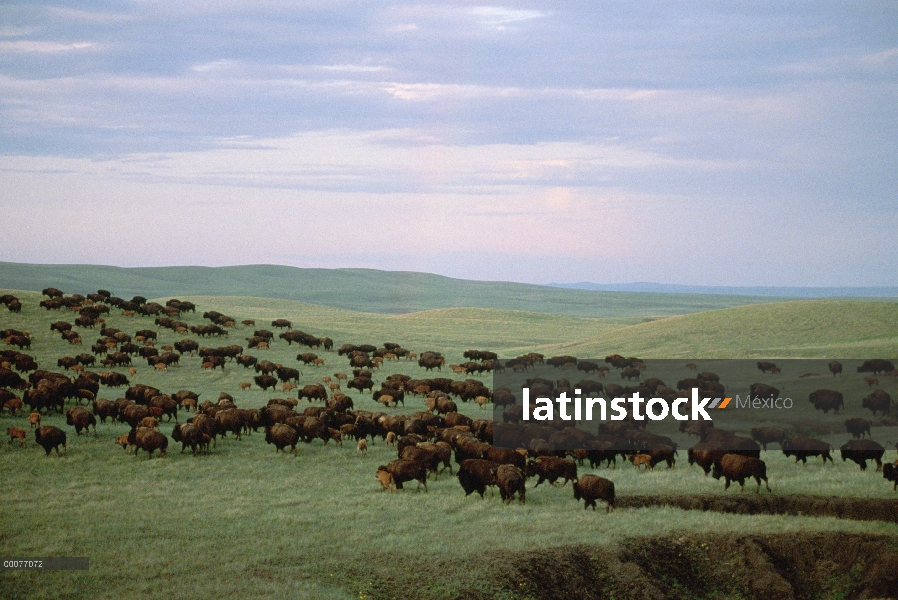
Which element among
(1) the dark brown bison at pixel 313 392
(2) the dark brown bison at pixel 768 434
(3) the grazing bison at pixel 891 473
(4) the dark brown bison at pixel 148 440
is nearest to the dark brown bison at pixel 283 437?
(4) the dark brown bison at pixel 148 440

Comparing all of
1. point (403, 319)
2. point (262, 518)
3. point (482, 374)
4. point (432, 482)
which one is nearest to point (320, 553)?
point (262, 518)

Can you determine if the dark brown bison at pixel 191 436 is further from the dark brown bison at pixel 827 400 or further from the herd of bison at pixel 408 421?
the dark brown bison at pixel 827 400

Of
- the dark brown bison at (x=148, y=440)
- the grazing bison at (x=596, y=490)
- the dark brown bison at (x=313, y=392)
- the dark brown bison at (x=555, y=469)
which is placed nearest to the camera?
the grazing bison at (x=596, y=490)

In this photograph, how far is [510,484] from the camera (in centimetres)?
1967

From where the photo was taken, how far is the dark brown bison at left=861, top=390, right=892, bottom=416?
104ft

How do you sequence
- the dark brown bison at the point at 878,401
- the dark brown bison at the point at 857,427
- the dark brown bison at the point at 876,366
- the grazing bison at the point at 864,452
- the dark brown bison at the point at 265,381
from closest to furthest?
the grazing bison at the point at 864,452, the dark brown bison at the point at 857,427, the dark brown bison at the point at 878,401, the dark brown bison at the point at 265,381, the dark brown bison at the point at 876,366

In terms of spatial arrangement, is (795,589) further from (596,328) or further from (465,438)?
(596,328)

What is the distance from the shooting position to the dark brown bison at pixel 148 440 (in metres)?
24.0

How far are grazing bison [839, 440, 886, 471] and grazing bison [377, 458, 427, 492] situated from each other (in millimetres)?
13029

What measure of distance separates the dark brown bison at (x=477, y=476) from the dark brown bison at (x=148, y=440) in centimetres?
993

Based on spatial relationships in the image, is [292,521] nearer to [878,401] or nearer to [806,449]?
[806,449]

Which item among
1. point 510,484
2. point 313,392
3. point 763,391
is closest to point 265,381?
point 313,392

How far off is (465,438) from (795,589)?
10517 millimetres

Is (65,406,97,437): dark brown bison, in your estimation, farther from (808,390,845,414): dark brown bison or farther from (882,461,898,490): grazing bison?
(808,390,845,414): dark brown bison
